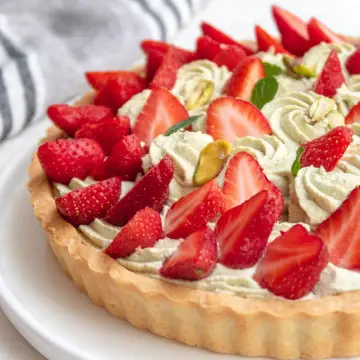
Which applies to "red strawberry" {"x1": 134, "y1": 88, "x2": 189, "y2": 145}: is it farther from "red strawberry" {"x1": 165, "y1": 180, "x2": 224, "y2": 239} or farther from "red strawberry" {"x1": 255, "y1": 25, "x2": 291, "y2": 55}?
"red strawberry" {"x1": 255, "y1": 25, "x2": 291, "y2": 55}

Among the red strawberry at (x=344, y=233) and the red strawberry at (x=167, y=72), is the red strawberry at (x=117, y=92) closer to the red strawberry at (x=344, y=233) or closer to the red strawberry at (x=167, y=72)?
the red strawberry at (x=167, y=72)

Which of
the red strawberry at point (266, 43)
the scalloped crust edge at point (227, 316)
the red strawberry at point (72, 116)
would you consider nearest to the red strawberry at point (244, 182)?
the scalloped crust edge at point (227, 316)

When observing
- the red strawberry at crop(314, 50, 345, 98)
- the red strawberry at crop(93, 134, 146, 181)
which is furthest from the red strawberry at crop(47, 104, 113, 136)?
the red strawberry at crop(314, 50, 345, 98)

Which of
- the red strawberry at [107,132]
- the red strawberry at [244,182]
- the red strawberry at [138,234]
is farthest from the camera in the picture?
the red strawberry at [107,132]

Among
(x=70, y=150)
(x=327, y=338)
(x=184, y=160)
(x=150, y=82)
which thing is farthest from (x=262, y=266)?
(x=150, y=82)

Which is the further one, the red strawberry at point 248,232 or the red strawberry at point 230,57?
the red strawberry at point 230,57

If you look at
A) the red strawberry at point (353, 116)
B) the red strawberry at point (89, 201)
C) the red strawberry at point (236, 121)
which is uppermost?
the red strawberry at point (353, 116)

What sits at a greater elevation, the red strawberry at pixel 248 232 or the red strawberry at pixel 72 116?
the red strawberry at pixel 248 232
